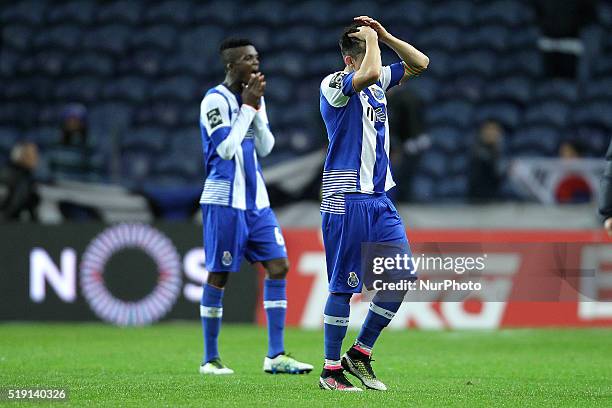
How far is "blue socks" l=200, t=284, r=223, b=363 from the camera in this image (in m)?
8.61

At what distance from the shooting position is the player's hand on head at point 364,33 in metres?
7.11

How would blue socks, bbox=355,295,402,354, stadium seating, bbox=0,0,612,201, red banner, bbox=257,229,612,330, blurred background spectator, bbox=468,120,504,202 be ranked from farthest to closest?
1. stadium seating, bbox=0,0,612,201
2. blurred background spectator, bbox=468,120,504,202
3. red banner, bbox=257,229,612,330
4. blue socks, bbox=355,295,402,354

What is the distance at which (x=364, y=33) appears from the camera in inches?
282

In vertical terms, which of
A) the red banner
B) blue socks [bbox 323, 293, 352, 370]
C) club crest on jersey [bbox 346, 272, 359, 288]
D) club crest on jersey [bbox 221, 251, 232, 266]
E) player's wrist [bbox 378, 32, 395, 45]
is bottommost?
the red banner

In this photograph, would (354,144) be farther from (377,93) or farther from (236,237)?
(236,237)

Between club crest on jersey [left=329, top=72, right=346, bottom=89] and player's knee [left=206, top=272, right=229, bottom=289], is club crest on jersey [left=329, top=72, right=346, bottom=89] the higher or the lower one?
the higher one

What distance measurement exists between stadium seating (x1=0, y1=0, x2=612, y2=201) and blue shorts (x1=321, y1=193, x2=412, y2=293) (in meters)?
8.92

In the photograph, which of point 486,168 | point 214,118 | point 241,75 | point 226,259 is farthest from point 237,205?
point 486,168

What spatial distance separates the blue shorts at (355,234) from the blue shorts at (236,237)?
144 centimetres

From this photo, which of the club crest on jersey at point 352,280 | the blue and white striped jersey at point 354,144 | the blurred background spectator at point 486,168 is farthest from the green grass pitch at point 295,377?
the blurred background spectator at point 486,168

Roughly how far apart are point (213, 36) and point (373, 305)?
1263 cm

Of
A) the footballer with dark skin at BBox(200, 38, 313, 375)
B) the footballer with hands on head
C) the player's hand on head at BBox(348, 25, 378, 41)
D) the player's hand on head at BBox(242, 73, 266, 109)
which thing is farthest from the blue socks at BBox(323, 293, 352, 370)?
the player's hand on head at BBox(242, 73, 266, 109)

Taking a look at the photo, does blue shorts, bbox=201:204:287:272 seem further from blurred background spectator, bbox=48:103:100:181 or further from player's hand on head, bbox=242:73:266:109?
blurred background spectator, bbox=48:103:100:181

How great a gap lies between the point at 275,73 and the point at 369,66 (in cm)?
1177
